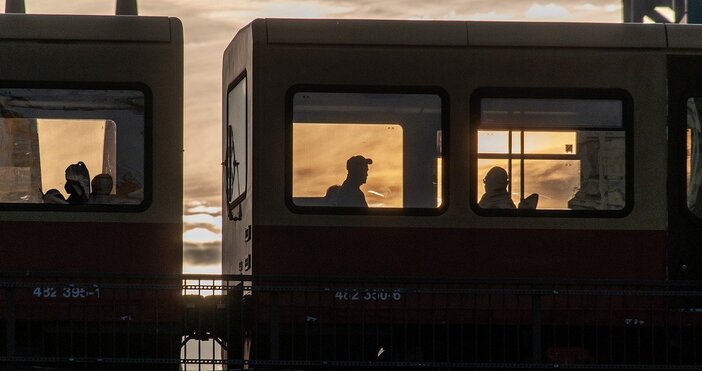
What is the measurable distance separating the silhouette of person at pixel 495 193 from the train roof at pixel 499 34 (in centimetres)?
131

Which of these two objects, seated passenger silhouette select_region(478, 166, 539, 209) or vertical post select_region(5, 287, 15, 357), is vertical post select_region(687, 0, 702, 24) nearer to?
seated passenger silhouette select_region(478, 166, 539, 209)

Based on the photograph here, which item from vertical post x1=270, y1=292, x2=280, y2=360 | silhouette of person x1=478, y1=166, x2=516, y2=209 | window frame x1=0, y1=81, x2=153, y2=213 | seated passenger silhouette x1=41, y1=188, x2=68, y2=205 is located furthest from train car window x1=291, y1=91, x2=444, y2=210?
seated passenger silhouette x1=41, y1=188, x2=68, y2=205

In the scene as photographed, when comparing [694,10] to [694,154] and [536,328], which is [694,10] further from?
[536,328]

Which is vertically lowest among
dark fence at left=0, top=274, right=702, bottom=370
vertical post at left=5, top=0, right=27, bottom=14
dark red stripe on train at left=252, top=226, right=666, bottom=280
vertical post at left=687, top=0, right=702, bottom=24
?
dark fence at left=0, top=274, right=702, bottom=370

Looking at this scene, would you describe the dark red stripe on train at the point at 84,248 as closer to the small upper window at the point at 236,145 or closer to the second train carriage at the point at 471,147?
the second train carriage at the point at 471,147

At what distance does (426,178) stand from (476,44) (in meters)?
1.43

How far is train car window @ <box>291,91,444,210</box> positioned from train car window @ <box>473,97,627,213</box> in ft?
1.68

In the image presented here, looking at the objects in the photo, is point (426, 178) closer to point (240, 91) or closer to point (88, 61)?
point (240, 91)

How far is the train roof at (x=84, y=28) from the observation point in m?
15.7

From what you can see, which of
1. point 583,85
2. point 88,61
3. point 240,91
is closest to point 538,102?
point 583,85

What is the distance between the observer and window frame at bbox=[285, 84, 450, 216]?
15.4 metres

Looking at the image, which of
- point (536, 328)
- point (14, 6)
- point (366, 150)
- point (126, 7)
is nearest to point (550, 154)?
point (366, 150)

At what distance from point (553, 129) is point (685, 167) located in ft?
4.59

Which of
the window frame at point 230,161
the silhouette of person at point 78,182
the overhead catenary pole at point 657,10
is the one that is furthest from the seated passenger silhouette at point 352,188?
the overhead catenary pole at point 657,10
